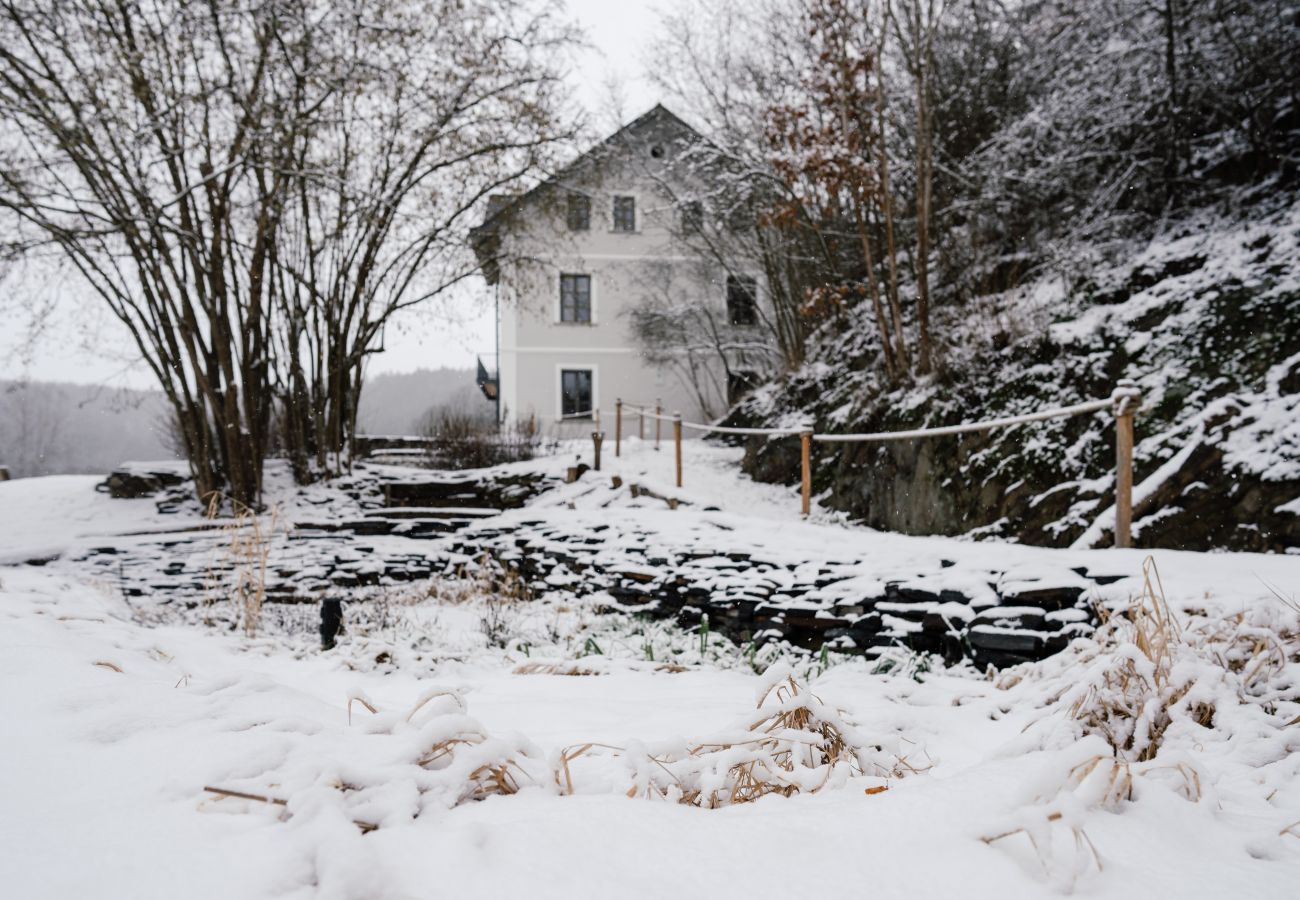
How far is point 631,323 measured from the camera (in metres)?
17.7

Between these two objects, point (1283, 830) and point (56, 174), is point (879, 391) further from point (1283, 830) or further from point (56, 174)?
point (56, 174)

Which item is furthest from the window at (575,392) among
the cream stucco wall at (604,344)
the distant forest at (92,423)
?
the distant forest at (92,423)

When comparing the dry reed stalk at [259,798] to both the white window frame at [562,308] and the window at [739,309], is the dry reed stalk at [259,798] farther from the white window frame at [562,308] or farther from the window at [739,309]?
the white window frame at [562,308]

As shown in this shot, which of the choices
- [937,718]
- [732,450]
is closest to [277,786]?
[937,718]

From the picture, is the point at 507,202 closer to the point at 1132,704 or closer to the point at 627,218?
the point at 627,218

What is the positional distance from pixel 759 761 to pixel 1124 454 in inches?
110

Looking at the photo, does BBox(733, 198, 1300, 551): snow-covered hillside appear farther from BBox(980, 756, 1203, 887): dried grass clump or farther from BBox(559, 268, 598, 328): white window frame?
BBox(559, 268, 598, 328): white window frame

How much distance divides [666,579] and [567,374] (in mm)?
13869

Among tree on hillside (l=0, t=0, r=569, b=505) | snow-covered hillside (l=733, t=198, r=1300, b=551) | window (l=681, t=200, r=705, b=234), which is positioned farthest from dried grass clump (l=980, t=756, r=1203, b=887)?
window (l=681, t=200, r=705, b=234)

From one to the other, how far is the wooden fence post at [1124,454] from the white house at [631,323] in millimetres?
12075

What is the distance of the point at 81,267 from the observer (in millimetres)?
7934

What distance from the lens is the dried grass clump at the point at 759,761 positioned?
1.18 m

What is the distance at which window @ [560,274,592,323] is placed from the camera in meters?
18.5

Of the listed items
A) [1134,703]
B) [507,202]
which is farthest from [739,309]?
[1134,703]
